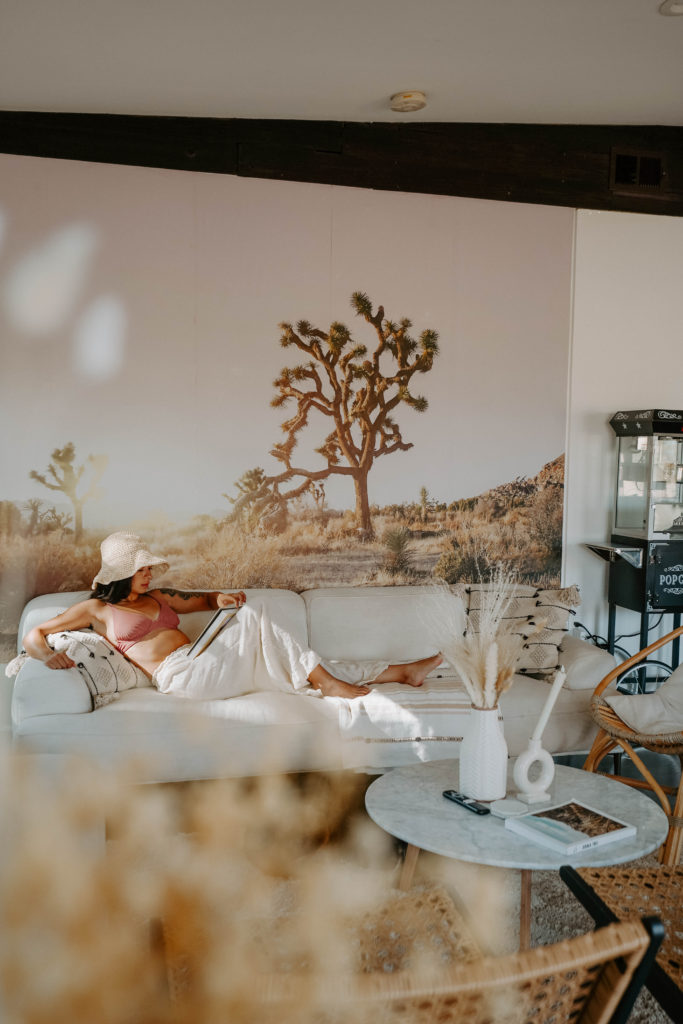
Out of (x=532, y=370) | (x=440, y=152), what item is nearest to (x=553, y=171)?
(x=440, y=152)

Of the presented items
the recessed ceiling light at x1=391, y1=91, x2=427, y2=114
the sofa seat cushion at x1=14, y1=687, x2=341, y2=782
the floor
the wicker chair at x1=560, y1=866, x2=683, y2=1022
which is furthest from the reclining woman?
the recessed ceiling light at x1=391, y1=91, x2=427, y2=114

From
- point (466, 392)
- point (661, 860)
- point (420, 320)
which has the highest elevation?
point (420, 320)

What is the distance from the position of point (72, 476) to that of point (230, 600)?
1.00 m

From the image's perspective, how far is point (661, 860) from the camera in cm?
284

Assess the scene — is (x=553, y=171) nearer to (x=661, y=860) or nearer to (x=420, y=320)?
(x=420, y=320)

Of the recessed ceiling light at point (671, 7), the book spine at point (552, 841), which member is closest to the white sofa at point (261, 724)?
the book spine at point (552, 841)

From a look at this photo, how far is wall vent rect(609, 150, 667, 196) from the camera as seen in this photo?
4777 millimetres

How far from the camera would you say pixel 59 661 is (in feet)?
10.9

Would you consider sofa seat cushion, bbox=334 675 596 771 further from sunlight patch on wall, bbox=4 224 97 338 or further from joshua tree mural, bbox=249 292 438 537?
sunlight patch on wall, bbox=4 224 97 338

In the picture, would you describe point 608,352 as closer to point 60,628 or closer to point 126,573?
point 126,573

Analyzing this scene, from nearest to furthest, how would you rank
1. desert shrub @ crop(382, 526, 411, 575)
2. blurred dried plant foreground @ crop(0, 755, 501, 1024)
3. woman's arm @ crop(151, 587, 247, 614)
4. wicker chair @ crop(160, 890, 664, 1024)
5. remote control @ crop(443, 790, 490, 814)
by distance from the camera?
1. wicker chair @ crop(160, 890, 664, 1024)
2. blurred dried plant foreground @ crop(0, 755, 501, 1024)
3. remote control @ crop(443, 790, 490, 814)
4. woman's arm @ crop(151, 587, 247, 614)
5. desert shrub @ crop(382, 526, 411, 575)

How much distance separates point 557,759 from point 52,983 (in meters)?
2.23

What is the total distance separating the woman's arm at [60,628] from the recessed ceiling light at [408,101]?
2727 millimetres

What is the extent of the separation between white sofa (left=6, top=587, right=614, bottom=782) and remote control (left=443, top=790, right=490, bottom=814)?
3.24ft
